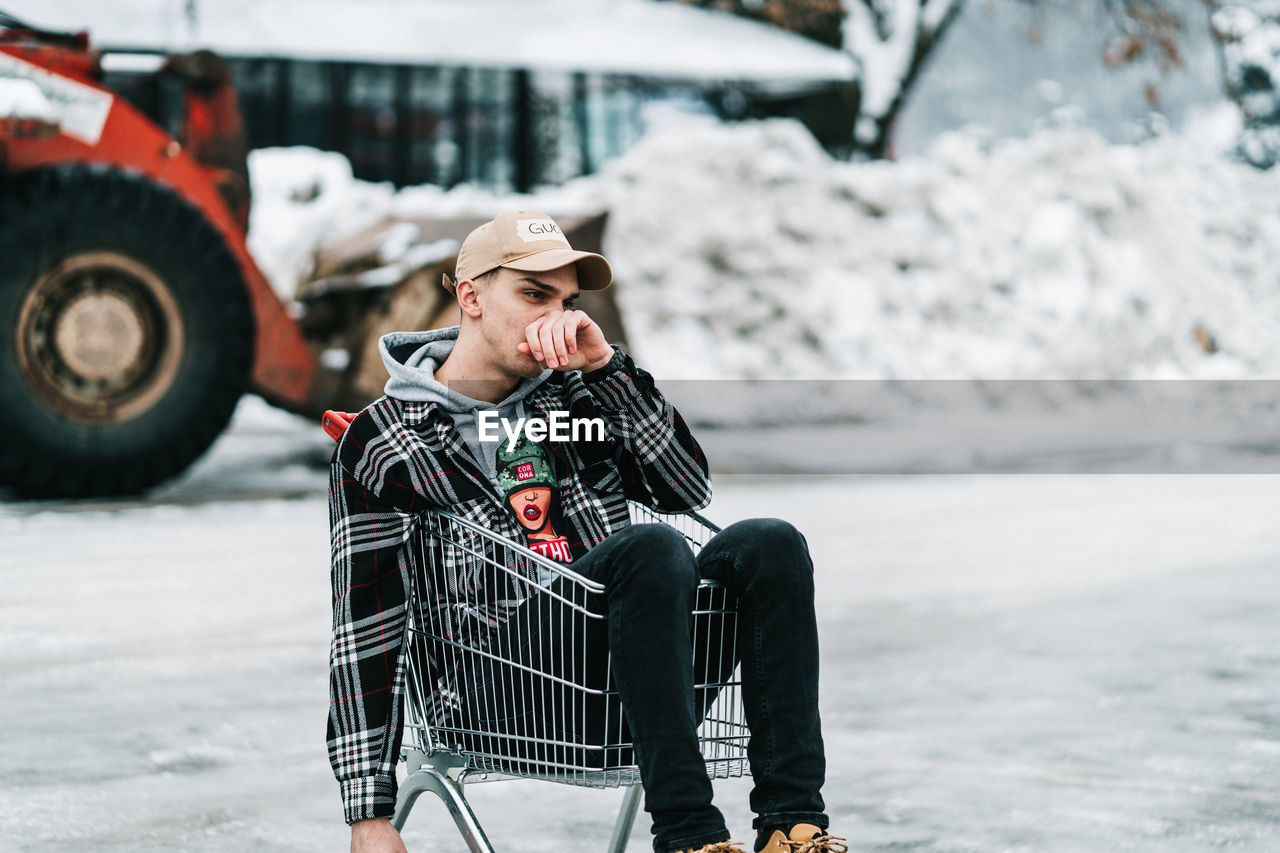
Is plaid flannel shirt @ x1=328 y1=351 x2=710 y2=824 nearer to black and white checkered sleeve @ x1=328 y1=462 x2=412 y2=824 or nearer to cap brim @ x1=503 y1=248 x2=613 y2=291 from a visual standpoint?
black and white checkered sleeve @ x1=328 y1=462 x2=412 y2=824

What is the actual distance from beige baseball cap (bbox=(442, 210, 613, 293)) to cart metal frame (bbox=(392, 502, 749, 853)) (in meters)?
0.42

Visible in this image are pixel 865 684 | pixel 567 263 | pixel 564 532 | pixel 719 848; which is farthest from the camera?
pixel 865 684

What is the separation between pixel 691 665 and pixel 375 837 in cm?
56

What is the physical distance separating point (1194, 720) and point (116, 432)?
18.9ft

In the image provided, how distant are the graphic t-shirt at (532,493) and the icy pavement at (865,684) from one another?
2.98ft

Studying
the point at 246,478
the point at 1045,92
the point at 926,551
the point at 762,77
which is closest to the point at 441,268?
the point at 246,478

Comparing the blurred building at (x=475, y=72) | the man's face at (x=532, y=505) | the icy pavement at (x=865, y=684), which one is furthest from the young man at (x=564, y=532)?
the blurred building at (x=475, y=72)

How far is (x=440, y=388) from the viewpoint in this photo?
8.41 ft

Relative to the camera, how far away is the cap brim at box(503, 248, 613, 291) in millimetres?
2525

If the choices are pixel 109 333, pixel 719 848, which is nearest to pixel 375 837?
pixel 719 848

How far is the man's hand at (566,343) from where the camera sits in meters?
2.48

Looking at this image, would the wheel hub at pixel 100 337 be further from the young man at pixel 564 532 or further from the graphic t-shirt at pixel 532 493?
the graphic t-shirt at pixel 532 493

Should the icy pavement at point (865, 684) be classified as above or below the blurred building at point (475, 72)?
below

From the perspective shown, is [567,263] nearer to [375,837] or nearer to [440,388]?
[440,388]
